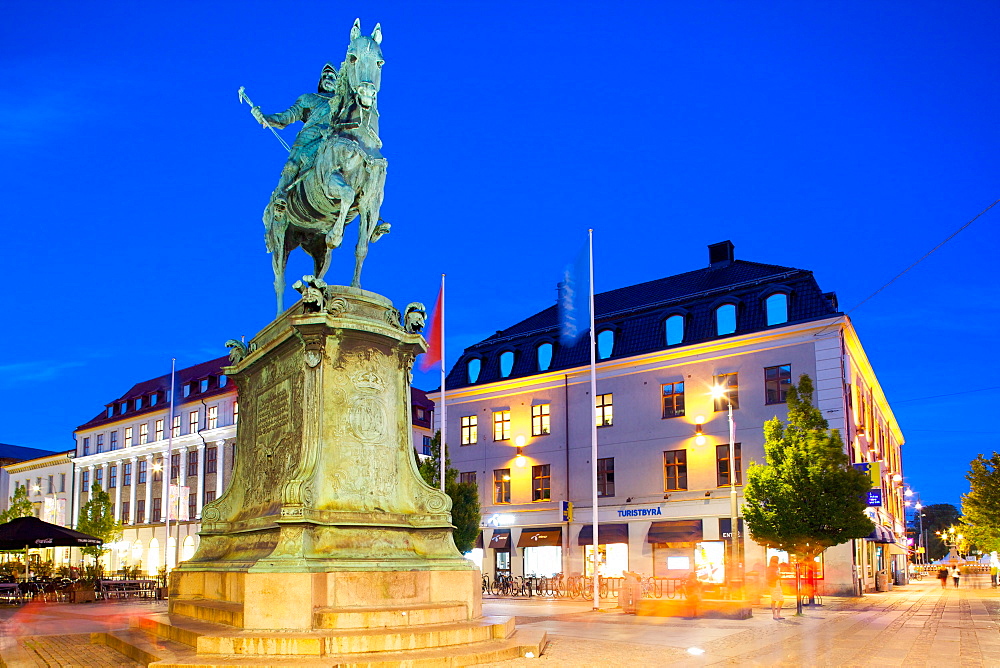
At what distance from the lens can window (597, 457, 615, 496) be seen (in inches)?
1666

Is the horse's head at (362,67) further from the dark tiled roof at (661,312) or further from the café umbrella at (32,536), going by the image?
the dark tiled roof at (661,312)

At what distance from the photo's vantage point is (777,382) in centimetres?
3784

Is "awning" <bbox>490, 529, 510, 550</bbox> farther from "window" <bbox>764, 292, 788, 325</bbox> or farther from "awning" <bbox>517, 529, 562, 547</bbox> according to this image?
"window" <bbox>764, 292, 788, 325</bbox>

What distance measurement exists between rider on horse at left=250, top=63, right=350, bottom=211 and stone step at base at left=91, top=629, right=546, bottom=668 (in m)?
6.98

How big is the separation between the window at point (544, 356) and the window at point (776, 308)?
459 inches

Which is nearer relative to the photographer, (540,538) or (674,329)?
(674,329)

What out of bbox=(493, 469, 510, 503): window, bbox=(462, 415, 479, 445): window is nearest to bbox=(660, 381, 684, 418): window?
bbox=(493, 469, 510, 503): window

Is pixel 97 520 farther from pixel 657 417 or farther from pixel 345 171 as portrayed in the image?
pixel 345 171

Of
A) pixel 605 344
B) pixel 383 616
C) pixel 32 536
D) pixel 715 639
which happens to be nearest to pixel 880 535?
pixel 605 344

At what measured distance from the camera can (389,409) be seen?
12977 millimetres

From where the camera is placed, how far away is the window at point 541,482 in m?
44.3

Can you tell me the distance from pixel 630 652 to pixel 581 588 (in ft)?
71.2

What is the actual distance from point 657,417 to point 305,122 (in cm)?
2946

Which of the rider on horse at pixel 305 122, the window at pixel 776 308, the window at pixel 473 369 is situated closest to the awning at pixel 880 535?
the window at pixel 776 308
